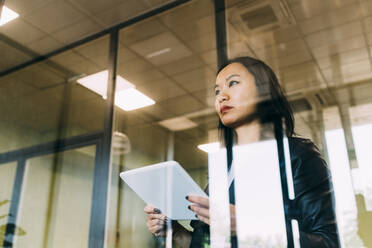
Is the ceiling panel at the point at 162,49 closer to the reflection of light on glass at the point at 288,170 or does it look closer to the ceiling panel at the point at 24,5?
the ceiling panel at the point at 24,5

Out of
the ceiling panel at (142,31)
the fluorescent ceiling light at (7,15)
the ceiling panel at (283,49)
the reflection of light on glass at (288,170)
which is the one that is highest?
the fluorescent ceiling light at (7,15)

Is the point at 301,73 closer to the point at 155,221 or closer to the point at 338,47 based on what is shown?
the point at 338,47

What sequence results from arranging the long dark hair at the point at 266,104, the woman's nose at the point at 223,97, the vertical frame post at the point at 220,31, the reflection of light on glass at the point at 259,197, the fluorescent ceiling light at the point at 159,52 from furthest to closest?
1. the fluorescent ceiling light at the point at 159,52
2. the vertical frame post at the point at 220,31
3. the woman's nose at the point at 223,97
4. the long dark hair at the point at 266,104
5. the reflection of light on glass at the point at 259,197

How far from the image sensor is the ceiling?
6.88ft

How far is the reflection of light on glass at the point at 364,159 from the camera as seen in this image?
173 centimetres

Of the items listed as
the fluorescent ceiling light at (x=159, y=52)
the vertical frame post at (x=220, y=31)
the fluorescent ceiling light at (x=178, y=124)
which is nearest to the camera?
the fluorescent ceiling light at (x=178, y=124)

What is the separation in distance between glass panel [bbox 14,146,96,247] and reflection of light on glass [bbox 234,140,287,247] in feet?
4.52

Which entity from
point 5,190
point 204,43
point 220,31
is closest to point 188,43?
point 204,43

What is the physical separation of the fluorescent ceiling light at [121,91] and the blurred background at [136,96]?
11mm

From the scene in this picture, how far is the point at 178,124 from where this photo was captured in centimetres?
246

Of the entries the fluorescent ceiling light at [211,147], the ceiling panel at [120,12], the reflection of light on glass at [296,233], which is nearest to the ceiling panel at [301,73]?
the fluorescent ceiling light at [211,147]

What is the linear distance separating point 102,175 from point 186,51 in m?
1.15

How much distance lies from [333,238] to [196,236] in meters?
0.73

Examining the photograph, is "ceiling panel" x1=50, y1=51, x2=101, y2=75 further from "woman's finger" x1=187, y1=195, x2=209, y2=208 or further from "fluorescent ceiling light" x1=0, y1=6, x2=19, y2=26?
"woman's finger" x1=187, y1=195, x2=209, y2=208
